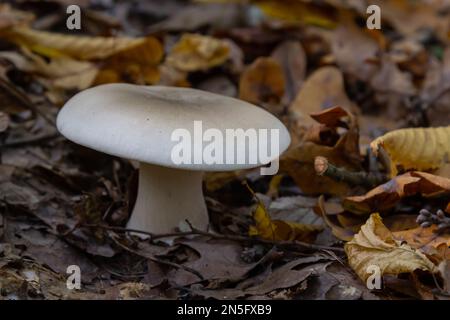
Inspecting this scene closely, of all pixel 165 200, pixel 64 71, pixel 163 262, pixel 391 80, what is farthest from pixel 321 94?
pixel 163 262

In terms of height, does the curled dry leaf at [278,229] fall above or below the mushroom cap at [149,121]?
below

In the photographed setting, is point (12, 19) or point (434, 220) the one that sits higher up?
point (12, 19)

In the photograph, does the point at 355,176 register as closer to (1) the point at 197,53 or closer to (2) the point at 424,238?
(2) the point at 424,238

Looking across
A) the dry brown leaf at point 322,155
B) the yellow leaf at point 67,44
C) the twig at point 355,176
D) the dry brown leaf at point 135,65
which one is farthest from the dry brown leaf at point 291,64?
the twig at point 355,176

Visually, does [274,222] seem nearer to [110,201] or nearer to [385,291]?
[385,291]

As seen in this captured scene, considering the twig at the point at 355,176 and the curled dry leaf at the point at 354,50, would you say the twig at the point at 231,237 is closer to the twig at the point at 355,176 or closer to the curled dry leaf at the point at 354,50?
the twig at the point at 355,176

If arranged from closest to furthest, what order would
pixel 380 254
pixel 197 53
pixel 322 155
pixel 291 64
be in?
pixel 380 254 → pixel 322 155 → pixel 197 53 → pixel 291 64
